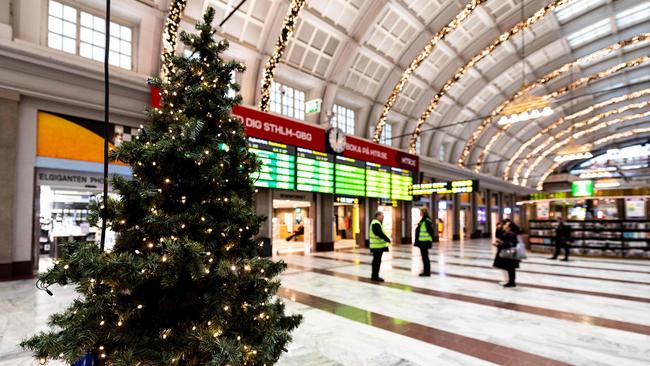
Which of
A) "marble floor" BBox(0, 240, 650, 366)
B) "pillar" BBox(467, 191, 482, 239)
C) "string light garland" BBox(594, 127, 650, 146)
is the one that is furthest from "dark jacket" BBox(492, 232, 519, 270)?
"string light garland" BBox(594, 127, 650, 146)

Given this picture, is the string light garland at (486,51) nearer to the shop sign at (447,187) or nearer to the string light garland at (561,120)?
the shop sign at (447,187)

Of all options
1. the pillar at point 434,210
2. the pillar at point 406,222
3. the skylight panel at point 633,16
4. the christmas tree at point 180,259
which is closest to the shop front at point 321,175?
the pillar at point 406,222

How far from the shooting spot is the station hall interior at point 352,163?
3760mm

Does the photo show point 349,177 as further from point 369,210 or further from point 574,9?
point 574,9

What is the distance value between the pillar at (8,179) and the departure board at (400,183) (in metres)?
12.2

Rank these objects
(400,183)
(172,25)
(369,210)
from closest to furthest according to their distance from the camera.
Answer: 1. (172,25)
2. (400,183)
3. (369,210)

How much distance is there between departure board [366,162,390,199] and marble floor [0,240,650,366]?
590 cm

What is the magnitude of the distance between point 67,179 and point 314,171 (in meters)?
6.81

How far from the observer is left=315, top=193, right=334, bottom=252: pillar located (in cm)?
1402

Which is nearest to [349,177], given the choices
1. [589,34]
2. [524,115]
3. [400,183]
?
[400,183]

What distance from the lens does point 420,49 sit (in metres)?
14.6

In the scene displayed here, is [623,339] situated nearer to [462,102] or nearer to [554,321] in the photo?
[554,321]

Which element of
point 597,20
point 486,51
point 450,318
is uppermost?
point 597,20

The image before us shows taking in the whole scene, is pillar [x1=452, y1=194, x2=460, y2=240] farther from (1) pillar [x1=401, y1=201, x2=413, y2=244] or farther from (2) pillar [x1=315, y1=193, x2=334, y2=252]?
(2) pillar [x1=315, y1=193, x2=334, y2=252]
